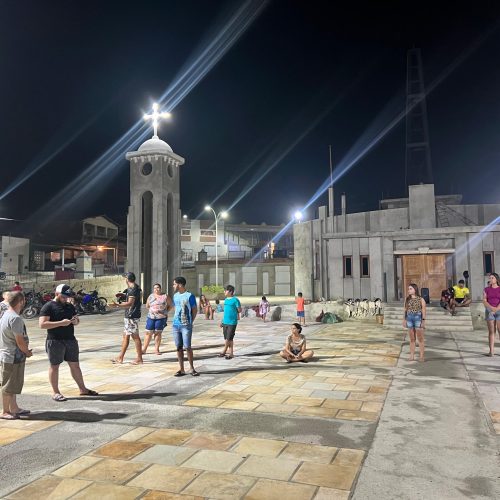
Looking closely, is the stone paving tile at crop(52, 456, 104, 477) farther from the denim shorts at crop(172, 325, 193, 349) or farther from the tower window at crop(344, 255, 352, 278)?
the tower window at crop(344, 255, 352, 278)

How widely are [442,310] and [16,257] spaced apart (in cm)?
3941

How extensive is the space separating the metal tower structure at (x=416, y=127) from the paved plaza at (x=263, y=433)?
39.4m

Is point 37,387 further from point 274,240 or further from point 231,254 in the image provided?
point 274,240

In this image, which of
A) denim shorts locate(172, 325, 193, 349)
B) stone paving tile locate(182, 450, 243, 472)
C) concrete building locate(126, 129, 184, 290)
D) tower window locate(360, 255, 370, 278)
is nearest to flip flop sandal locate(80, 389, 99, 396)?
denim shorts locate(172, 325, 193, 349)

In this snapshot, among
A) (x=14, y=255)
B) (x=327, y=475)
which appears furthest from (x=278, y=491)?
(x=14, y=255)

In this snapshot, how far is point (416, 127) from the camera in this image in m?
45.2

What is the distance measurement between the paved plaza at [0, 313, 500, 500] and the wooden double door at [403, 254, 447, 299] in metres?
11.0

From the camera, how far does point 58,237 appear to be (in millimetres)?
47000

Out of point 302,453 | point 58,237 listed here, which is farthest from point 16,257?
point 302,453

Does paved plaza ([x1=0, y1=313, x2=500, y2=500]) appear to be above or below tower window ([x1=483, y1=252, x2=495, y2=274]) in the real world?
below

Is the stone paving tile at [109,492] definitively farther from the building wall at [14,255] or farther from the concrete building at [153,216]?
the building wall at [14,255]

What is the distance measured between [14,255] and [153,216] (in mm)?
21918

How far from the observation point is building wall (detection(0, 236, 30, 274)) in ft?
136

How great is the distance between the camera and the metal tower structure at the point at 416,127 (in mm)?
44094
